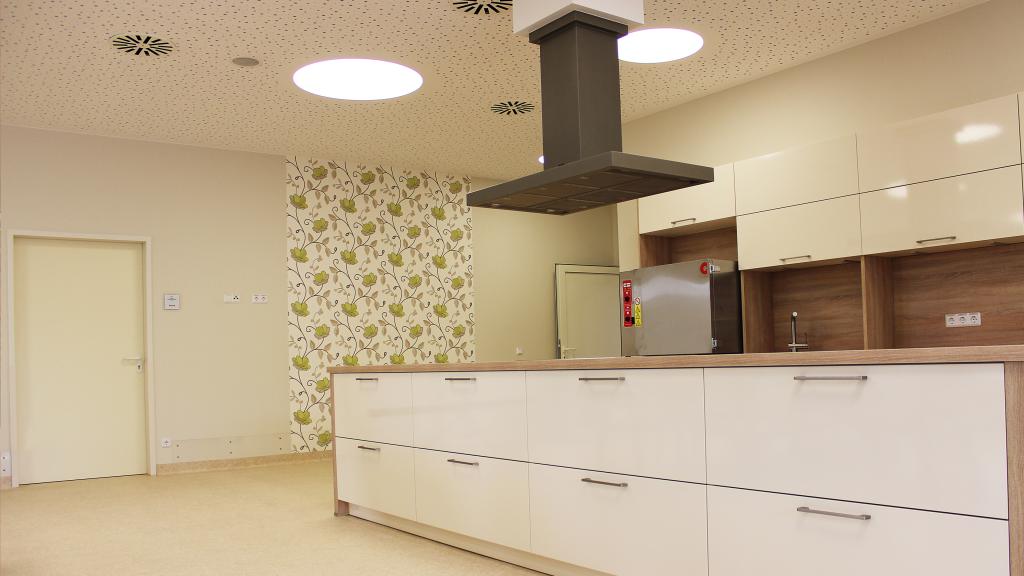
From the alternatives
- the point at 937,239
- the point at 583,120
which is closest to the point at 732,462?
the point at 583,120

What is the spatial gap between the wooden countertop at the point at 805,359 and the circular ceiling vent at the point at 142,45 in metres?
2.79

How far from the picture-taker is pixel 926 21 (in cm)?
455

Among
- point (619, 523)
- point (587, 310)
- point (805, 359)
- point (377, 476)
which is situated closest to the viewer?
point (805, 359)

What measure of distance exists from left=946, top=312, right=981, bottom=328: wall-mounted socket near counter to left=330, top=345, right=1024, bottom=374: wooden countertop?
2.68 metres

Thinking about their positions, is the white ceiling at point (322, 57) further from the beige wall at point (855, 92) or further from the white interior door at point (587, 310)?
the white interior door at point (587, 310)

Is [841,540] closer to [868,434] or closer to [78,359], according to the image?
[868,434]

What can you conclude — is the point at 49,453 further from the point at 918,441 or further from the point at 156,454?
the point at 918,441

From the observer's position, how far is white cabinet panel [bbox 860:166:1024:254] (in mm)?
3889

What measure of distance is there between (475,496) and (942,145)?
299 centimetres

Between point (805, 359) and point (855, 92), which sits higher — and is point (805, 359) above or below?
below

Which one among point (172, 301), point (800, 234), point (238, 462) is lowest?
point (238, 462)

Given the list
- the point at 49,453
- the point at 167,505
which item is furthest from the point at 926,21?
the point at 49,453

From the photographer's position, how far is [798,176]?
4879mm

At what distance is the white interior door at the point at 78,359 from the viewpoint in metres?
6.02
